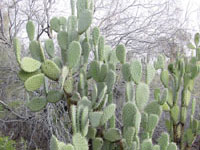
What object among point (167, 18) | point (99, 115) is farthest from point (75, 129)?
point (167, 18)

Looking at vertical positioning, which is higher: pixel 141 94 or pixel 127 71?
pixel 127 71

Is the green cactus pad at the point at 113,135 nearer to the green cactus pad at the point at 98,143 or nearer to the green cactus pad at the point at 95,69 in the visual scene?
the green cactus pad at the point at 98,143

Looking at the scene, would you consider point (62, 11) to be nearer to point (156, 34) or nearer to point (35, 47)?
point (156, 34)

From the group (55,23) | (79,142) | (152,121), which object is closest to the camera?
(79,142)

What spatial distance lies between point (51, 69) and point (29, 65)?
124mm

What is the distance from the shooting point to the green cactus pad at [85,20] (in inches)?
60.4

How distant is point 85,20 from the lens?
154 cm

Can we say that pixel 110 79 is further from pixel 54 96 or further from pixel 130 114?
pixel 54 96

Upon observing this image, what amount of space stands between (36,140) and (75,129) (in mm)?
2469

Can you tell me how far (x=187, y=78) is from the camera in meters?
2.39

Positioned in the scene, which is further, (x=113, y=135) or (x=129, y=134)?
(x=113, y=135)

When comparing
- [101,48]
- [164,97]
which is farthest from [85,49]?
[164,97]

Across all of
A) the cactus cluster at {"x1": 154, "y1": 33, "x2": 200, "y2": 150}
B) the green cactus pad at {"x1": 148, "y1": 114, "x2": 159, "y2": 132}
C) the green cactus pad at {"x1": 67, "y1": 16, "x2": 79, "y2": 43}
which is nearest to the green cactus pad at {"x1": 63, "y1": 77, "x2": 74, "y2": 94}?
the green cactus pad at {"x1": 67, "y1": 16, "x2": 79, "y2": 43}

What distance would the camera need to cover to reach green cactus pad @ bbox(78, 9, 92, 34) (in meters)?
1.54
